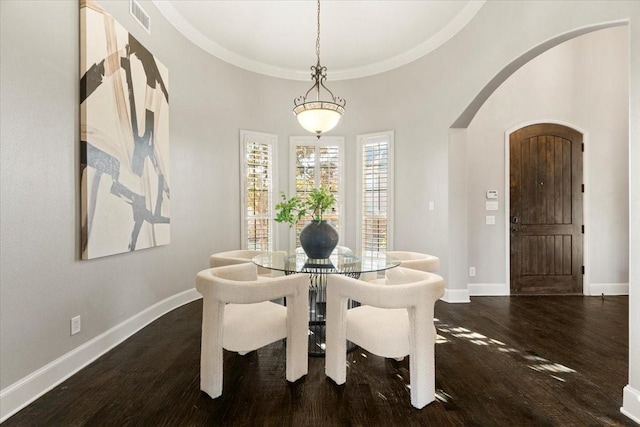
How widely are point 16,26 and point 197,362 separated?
252cm

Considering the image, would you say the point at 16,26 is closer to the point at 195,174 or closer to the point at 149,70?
the point at 149,70

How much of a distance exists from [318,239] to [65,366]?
2.05 m

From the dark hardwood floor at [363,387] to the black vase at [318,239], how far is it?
86 cm

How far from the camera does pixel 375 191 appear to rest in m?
4.98

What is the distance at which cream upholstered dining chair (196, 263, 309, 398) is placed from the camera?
187cm

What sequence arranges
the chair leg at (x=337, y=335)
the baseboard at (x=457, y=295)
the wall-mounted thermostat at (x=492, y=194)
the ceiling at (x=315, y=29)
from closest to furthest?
the chair leg at (x=337, y=335) → the ceiling at (x=315, y=29) → the baseboard at (x=457, y=295) → the wall-mounted thermostat at (x=492, y=194)

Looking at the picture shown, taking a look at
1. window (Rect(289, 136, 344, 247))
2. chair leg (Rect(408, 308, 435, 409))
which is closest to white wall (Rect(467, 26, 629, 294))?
window (Rect(289, 136, 344, 247))

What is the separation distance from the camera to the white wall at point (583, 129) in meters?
4.38

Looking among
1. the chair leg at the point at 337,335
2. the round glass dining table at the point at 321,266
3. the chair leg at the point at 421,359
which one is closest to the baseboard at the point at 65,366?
the round glass dining table at the point at 321,266

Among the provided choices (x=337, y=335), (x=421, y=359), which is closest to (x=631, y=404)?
(x=421, y=359)

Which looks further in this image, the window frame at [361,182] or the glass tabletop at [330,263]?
the window frame at [361,182]

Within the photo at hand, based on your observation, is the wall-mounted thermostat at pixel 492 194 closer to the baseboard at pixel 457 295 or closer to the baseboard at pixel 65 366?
the baseboard at pixel 457 295

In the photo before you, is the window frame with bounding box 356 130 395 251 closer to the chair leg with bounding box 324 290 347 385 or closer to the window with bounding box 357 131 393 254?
the window with bounding box 357 131 393 254

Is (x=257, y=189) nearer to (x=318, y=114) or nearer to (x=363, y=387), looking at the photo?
(x=318, y=114)
